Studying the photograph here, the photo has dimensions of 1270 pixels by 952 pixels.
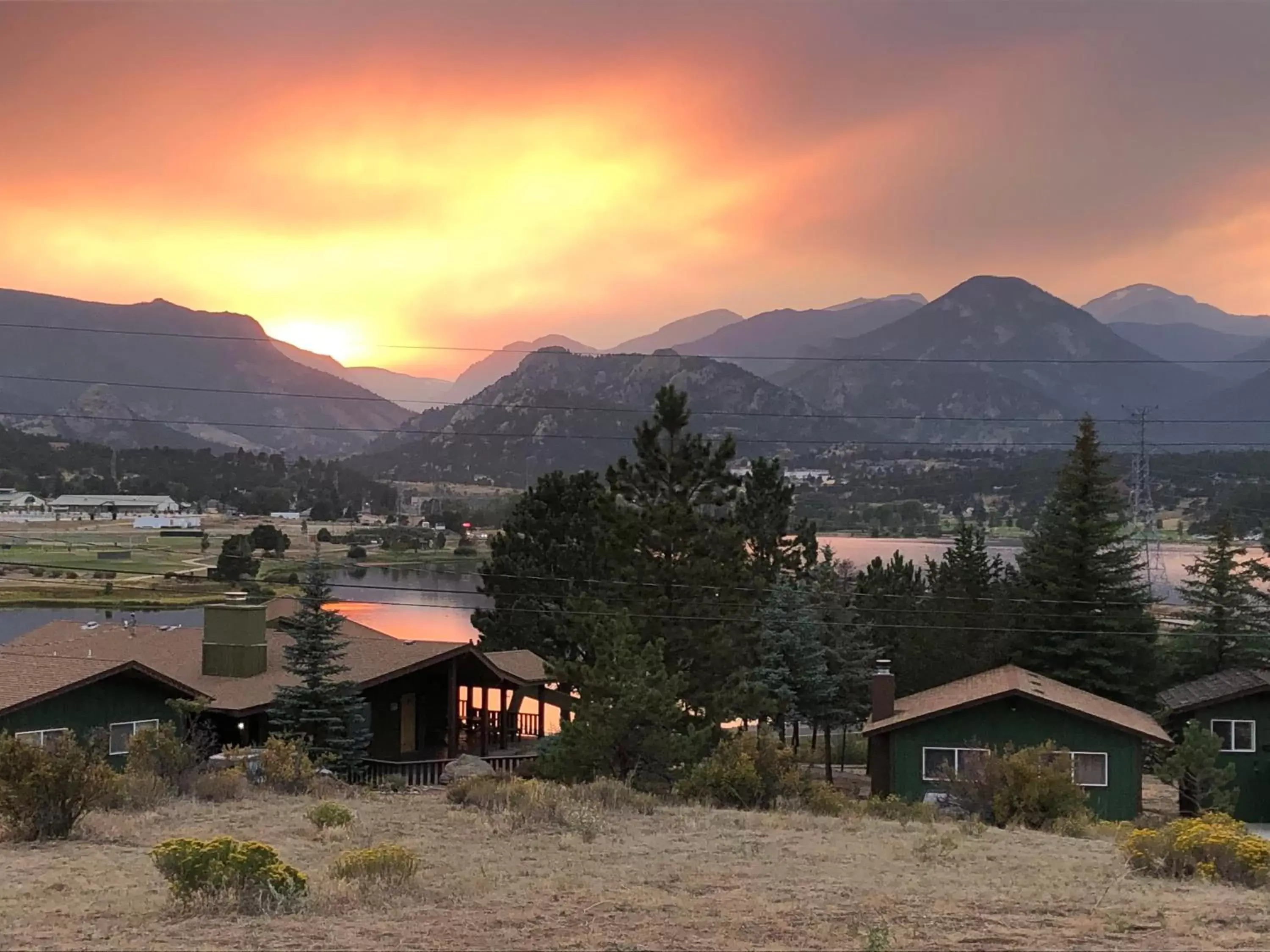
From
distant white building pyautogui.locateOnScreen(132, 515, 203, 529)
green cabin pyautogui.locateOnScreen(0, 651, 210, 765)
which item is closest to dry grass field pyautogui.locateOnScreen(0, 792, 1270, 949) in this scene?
green cabin pyautogui.locateOnScreen(0, 651, 210, 765)

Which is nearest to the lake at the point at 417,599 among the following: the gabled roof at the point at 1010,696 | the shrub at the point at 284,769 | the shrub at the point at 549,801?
the shrub at the point at 284,769

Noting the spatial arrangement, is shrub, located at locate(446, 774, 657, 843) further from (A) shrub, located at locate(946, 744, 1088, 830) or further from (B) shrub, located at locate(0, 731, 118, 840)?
(A) shrub, located at locate(946, 744, 1088, 830)

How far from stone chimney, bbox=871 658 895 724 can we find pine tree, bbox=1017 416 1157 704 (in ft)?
33.9

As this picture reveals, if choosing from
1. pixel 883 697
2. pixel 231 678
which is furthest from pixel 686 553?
pixel 231 678

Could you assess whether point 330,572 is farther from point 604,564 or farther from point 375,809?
point 375,809

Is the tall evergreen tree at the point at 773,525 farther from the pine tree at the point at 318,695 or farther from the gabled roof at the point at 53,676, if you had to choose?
the gabled roof at the point at 53,676

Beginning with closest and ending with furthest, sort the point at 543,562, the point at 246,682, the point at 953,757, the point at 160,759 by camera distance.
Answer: the point at 160,759, the point at 953,757, the point at 246,682, the point at 543,562

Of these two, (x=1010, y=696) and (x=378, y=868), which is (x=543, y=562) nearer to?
(x=1010, y=696)

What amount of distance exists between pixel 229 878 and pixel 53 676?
1951 cm

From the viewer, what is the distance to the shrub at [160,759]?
59.2ft

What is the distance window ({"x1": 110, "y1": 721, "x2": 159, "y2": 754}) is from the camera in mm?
27047

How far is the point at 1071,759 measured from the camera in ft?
69.5

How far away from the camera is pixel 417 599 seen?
286 ft

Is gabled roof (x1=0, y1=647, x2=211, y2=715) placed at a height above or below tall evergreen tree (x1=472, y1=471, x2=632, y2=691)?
below
